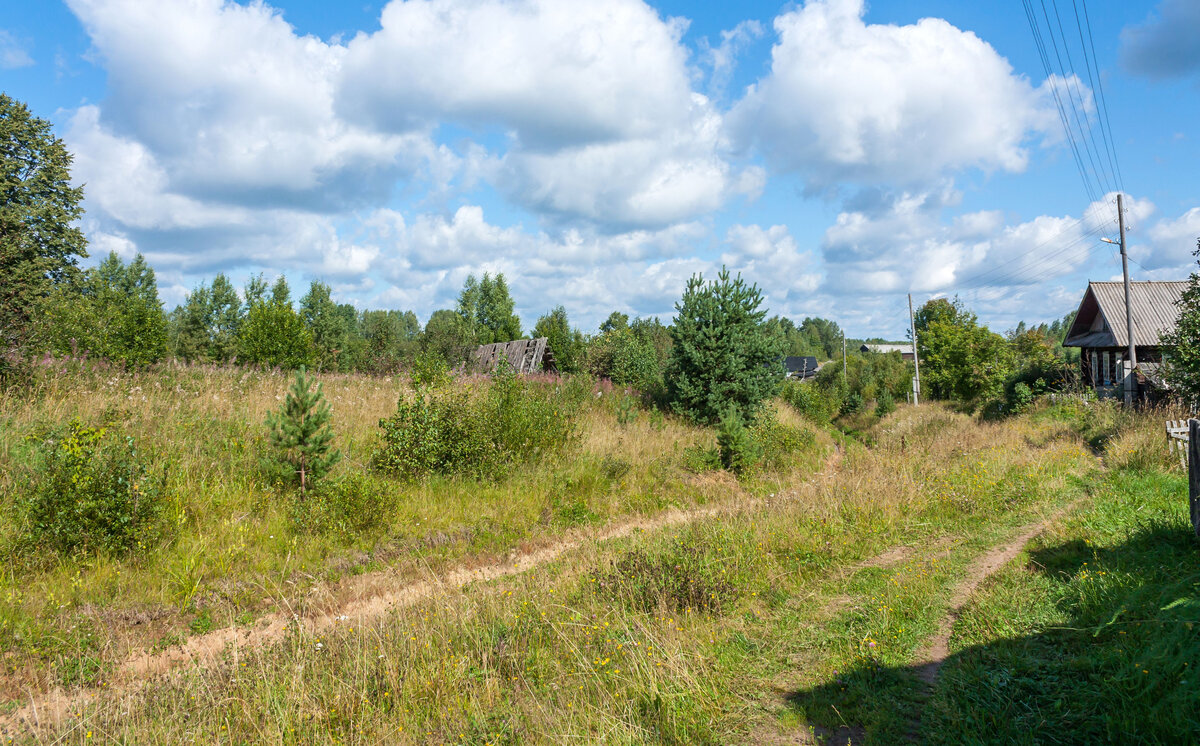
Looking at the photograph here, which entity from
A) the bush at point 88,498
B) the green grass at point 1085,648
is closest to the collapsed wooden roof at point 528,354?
the bush at point 88,498

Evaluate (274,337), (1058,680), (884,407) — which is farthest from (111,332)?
(884,407)

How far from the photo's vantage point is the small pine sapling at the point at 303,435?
A: 8.62 metres

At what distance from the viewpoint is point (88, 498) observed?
6.66 metres

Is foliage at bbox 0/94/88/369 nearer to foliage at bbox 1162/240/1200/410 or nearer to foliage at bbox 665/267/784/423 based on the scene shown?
foliage at bbox 665/267/784/423

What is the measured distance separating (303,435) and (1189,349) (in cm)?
1998

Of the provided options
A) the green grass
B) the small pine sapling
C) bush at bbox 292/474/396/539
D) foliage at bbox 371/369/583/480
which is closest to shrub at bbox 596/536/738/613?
the green grass

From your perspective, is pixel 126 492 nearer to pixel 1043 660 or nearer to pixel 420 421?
pixel 420 421

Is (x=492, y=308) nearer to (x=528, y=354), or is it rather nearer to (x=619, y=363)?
(x=528, y=354)

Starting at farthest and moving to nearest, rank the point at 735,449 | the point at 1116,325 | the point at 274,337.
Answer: the point at 1116,325, the point at 274,337, the point at 735,449

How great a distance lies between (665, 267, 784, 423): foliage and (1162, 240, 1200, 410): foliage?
9693 millimetres

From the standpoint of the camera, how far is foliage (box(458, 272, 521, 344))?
55.1 meters

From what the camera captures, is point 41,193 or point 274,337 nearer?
point 274,337

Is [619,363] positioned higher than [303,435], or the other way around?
[619,363]

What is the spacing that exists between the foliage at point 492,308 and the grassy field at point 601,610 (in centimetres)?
4423
